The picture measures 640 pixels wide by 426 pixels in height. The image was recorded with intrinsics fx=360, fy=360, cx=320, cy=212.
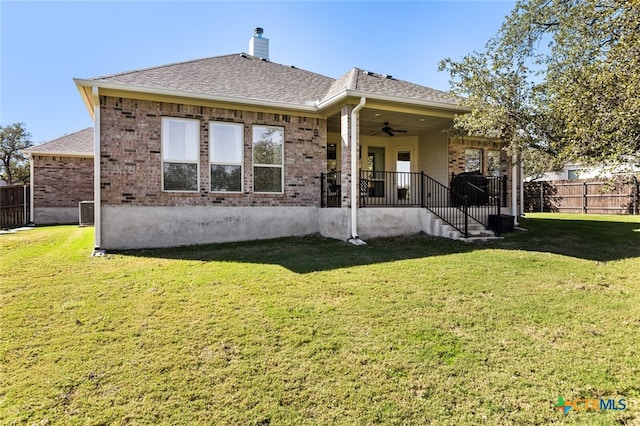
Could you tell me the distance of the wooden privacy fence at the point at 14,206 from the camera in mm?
14172

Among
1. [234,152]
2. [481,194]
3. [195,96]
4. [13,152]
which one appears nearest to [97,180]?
[195,96]

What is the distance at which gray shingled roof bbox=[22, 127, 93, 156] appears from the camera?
14.5 meters

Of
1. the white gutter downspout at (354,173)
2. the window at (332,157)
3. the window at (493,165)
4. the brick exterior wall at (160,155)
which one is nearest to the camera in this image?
the brick exterior wall at (160,155)

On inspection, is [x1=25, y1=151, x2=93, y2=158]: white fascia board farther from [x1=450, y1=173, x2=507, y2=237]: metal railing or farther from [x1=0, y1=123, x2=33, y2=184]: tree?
[x1=0, y1=123, x2=33, y2=184]: tree

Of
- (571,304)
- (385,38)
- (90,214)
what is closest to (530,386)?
(571,304)

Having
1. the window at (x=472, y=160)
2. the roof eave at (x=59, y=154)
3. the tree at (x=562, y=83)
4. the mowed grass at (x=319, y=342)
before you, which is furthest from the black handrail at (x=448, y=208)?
the roof eave at (x=59, y=154)

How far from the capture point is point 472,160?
12492mm

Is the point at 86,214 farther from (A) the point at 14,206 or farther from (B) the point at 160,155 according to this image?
(B) the point at 160,155

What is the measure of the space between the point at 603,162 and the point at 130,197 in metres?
9.30

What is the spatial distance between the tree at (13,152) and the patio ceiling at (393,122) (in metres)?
33.2

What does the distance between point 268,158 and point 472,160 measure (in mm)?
7307

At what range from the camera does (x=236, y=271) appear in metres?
5.92

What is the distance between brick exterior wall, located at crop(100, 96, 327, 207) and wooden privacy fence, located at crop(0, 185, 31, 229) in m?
9.57

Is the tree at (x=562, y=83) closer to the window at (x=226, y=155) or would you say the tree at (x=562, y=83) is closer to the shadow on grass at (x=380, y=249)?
the shadow on grass at (x=380, y=249)
